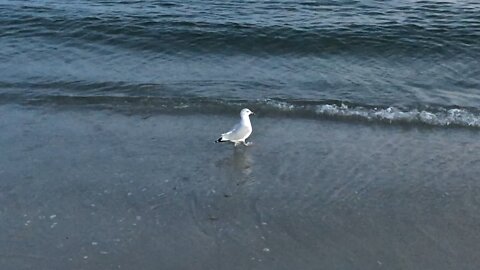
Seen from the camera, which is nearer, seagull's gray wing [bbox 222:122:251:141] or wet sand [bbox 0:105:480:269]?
wet sand [bbox 0:105:480:269]

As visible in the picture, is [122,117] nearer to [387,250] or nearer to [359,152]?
[359,152]

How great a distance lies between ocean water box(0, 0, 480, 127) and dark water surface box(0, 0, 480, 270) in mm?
48

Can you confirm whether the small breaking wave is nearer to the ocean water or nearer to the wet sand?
the ocean water

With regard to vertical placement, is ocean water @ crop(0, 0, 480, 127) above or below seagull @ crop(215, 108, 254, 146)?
below

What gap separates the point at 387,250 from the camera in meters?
6.52

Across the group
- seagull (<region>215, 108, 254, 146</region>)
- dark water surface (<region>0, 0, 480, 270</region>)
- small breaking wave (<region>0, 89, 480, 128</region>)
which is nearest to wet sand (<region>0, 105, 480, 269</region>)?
dark water surface (<region>0, 0, 480, 270</region>)

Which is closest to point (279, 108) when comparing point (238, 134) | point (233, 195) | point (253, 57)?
point (238, 134)

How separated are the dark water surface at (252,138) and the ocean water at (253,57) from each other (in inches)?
1.9

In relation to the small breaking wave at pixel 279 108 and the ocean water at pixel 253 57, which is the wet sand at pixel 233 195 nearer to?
the small breaking wave at pixel 279 108

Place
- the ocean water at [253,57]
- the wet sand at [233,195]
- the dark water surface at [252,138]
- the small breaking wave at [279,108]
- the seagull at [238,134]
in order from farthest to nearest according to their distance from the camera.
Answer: the ocean water at [253,57] < the small breaking wave at [279,108] < the seagull at [238,134] < the dark water surface at [252,138] < the wet sand at [233,195]

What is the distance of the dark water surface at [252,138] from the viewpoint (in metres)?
6.67

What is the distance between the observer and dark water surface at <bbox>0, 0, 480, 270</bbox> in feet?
21.9

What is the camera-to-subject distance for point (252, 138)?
9.30 metres

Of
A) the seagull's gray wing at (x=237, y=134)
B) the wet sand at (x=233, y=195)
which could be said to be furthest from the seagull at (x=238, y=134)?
the wet sand at (x=233, y=195)
